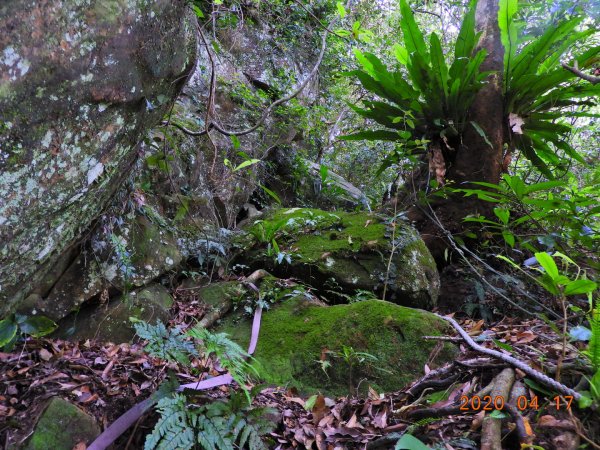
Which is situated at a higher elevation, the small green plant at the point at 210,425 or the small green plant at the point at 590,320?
the small green plant at the point at 590,320

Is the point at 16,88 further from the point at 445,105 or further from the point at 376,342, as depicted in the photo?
the point at 445,105

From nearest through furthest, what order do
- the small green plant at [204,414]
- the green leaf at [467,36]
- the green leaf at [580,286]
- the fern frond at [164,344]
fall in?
the green leaf at [580,286]
the small green plant at [204,414]
the fern frond at [164,344]
the green leaf at [467,36]

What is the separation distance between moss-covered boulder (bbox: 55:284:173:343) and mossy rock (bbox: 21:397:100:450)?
0.67 m

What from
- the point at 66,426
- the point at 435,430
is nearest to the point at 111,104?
the point at 66,426

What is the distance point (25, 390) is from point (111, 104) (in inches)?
51.0

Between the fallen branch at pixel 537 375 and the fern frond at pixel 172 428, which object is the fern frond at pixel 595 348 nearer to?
the fallen branch at pixel 537 375

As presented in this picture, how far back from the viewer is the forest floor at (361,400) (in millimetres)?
1030

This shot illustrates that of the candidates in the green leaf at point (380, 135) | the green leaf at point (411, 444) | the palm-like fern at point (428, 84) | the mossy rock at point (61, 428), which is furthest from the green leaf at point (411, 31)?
the mossy rock at point (61, 428)

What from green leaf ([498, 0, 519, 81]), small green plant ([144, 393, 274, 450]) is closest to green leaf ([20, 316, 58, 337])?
small green plant ([144, 393, 274, 450])

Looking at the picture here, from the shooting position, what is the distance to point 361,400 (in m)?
1.78

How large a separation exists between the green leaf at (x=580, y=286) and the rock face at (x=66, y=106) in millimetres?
1798

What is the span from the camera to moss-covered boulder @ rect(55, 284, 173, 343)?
2.27 m

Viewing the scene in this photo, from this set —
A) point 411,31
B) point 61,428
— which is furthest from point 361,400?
point 411,31
